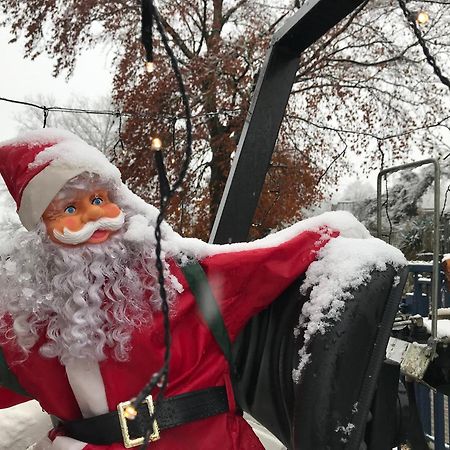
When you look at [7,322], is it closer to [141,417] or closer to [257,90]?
[141,417]

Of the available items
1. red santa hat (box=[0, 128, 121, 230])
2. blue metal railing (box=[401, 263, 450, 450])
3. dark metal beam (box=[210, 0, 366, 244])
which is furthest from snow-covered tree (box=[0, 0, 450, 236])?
red santa hat (box=[0, 128, 121, 230])

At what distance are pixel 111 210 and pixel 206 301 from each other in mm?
374

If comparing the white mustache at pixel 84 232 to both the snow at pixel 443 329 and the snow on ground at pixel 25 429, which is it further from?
the snow at pixel 443 329

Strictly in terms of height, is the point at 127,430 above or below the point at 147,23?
below

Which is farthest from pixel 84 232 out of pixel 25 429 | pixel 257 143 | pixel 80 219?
pixel 25 429

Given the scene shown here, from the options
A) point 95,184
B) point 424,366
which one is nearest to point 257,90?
point 95,184

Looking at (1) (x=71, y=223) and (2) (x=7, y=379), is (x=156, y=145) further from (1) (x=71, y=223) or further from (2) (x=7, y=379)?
(2) (x=7, y=379)

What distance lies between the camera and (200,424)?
4.89ft

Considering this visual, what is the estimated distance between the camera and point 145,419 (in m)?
1.40

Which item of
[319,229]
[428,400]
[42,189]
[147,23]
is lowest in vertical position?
[428,400]

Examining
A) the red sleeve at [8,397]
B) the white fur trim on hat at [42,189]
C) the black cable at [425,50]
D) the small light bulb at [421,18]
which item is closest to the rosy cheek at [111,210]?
the white fur trim on hat at [42,189]

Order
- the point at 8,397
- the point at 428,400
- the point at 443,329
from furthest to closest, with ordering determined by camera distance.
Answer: the point at 428,400 < the point at 443,329 < the point at 8,397

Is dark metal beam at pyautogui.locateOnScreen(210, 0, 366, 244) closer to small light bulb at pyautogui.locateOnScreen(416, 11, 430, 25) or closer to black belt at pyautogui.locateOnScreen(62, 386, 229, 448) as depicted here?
small light bulb at pyautogui.locateOnScreen(416, 11, 430, 25)

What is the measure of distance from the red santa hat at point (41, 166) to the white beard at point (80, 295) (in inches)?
3.7
